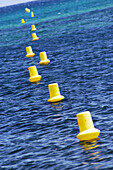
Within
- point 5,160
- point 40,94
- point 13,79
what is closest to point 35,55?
point 13,79

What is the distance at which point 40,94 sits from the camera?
15453 millimetres

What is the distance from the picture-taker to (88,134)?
393 inches

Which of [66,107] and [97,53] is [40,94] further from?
[97,53]

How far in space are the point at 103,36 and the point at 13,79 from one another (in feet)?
33.0

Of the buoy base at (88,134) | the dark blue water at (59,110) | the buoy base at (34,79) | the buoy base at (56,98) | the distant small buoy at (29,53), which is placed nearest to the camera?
the dark blue water at (59,110)

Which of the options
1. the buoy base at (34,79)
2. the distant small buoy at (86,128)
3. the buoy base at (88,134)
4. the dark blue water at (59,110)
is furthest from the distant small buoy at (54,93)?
the buoy base at (88,134)

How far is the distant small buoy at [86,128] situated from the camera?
999cm

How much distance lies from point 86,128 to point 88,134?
338 millimetres

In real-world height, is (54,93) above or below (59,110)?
above

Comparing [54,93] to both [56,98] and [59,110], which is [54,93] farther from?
[59,110]

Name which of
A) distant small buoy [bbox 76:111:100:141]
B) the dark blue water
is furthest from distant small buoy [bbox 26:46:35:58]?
distant small buoy [bbox 76:111:100:141]

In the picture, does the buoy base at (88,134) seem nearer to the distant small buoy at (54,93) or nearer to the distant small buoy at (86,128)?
the distant small buoy at (86,128)

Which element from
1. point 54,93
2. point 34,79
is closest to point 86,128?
point 54,93

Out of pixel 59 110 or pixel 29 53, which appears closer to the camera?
pixel 59 110
